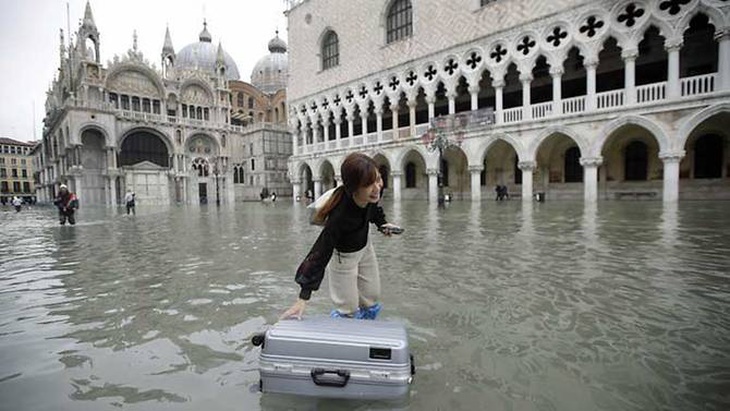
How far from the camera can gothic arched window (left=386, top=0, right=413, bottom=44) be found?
2828 cm

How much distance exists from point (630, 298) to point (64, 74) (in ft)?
201

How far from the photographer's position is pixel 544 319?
11.4 ft

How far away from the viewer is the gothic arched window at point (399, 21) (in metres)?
28.3

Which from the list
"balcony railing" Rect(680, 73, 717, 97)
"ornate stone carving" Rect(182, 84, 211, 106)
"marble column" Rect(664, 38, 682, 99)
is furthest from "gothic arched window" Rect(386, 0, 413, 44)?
"ornate stone carving" Rect(182, 84, 211, 106)

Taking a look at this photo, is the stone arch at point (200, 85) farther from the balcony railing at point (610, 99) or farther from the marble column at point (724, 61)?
the marble column at point (724, 61)

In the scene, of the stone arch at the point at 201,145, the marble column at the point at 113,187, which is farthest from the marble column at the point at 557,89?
the marble column at the point at 113,187

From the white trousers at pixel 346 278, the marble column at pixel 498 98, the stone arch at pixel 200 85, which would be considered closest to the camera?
the white trousers at pixel 346 278

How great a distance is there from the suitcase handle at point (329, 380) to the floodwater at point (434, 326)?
0.18 m

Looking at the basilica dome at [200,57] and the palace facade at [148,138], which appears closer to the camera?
the palace facade at [148,138]

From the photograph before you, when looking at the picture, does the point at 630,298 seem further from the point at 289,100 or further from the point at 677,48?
the point at 289,100

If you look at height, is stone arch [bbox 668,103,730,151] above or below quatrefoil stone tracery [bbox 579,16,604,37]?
below

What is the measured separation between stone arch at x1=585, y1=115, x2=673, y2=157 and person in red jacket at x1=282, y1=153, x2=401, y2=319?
66.7 feet

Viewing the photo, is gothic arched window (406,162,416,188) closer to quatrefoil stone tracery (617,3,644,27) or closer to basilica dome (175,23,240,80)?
quatrefoil stone tracery (617,3,644,27)

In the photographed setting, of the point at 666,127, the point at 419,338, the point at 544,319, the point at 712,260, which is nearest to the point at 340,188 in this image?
the point at 419,338
